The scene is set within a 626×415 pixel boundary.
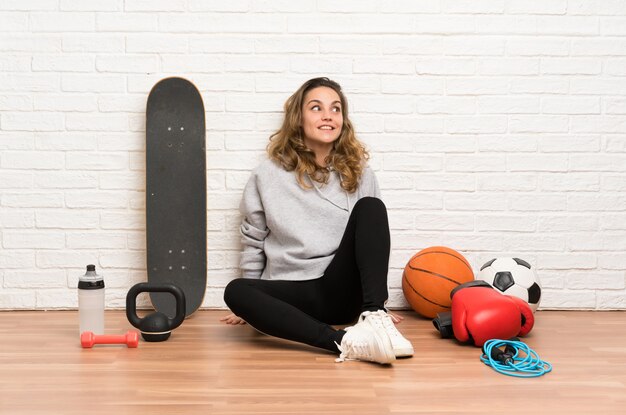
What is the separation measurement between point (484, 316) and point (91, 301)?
4.26 ft

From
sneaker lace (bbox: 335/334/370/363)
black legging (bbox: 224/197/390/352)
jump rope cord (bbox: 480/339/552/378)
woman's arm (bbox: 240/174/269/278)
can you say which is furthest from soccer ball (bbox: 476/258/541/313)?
woman's arm (bbox: 240/174/269/278)

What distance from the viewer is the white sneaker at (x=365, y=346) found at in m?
2.03

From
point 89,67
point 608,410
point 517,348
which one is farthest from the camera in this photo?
point 89,67

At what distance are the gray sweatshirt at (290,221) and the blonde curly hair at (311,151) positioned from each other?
3 centimetres

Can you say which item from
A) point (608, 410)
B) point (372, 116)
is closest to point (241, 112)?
point (372, 116)

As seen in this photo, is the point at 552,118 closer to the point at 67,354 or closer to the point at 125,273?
the point at 125,273

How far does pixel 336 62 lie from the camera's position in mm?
2906

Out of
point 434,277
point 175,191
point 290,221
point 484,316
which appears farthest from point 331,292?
point 175,191

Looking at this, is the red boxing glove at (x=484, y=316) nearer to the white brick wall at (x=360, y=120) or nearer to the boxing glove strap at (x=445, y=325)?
the boxing glove strap at (x=445, y=325)

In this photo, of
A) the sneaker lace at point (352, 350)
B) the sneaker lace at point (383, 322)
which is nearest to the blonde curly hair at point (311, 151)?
the sneaker lace at point (383, 322)

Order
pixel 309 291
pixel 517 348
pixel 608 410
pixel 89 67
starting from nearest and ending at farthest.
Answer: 1. pixel 608 410
2. pixel 517 348
3. pixel 309 291
4. pixel 89 67

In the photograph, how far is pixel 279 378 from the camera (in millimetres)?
1939

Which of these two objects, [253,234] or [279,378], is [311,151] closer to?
[253,234]

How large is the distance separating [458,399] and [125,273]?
1.64 meters
